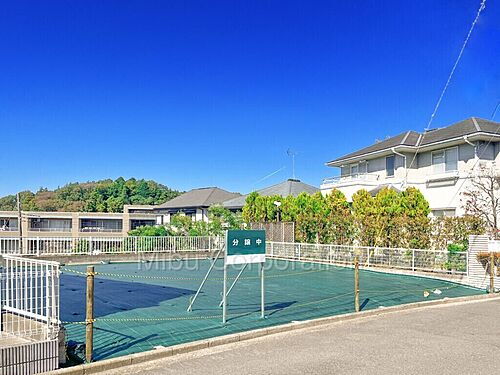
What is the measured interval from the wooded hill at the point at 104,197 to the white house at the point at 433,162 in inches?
1567

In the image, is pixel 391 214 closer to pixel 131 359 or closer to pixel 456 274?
pixel 456 274

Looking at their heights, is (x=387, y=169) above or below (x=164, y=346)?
above

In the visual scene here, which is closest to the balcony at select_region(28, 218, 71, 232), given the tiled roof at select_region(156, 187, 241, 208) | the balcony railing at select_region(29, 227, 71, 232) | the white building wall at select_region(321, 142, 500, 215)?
the balcony railing at select_region(29, 227, 71, 232)

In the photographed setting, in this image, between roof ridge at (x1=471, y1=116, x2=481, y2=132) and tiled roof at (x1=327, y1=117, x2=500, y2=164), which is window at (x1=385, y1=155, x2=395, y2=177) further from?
roof ridge at (x1=471, y1=116, x2=481, y2=132)

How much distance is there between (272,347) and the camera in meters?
6.05

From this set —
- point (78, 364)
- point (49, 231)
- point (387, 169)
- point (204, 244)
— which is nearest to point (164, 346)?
point (78, 364)

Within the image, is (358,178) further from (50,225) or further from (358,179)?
(50,225)

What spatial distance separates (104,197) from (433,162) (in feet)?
163

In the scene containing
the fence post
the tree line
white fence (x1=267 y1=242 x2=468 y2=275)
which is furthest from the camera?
the tree line

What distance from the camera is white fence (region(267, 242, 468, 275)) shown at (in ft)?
45.1

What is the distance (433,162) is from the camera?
23391mm

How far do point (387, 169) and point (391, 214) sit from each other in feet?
24.1

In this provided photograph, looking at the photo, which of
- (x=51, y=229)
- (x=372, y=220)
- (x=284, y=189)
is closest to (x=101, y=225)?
(x=51, y=229)

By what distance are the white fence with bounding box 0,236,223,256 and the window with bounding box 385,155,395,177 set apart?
9895 millimetres
